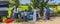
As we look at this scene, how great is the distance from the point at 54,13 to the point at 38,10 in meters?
0.26

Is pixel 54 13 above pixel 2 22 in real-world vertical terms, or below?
above

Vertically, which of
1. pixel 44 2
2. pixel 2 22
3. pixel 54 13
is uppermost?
pixel 44 2

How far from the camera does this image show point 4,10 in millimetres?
1896

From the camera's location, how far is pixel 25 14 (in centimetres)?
192

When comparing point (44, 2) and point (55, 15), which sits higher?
point (44, 2)

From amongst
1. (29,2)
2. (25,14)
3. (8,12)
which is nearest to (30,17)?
(25,14)

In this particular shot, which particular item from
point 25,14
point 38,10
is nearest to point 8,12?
point 25,14

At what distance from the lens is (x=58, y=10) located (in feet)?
6.38

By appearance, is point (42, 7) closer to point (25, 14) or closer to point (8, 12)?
point (25, 14)

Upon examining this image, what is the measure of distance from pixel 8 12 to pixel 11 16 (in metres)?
0.08

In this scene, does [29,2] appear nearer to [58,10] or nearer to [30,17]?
[30,17]

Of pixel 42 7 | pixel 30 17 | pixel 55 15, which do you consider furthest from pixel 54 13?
pixel 30 17

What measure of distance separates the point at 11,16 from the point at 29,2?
356 millimetres

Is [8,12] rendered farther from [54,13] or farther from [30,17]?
[54,13]
